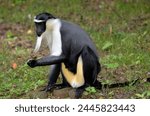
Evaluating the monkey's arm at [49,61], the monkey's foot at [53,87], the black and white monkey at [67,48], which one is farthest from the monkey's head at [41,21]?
the monkey's foot at [53,87]

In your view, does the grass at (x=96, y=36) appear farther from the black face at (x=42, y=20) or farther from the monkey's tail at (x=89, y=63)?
the black face at (x=42, y=20)

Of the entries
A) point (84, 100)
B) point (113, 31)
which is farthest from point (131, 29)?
point (84, 100)

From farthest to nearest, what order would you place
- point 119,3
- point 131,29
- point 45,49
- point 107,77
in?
1. point 119,3
2. point 131,29
3. point 45,49
4. point 107,77

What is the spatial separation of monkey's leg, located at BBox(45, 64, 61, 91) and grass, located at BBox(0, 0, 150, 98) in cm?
49

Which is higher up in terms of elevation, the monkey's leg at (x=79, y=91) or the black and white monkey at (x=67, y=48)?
the black and white monkey at (x=67, y=48)

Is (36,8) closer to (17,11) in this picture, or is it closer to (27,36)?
(17,11)

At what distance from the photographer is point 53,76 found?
7.79 m

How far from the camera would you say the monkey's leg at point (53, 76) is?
7707 mm

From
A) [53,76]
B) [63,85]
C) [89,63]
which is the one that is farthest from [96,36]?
[89,63]

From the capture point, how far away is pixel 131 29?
37.1 feet

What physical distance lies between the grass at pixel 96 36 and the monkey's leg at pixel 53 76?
0.49 m

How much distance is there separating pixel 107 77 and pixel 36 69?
4.22ft

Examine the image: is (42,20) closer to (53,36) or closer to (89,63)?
(53,36)

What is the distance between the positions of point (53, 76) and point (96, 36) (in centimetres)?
331
